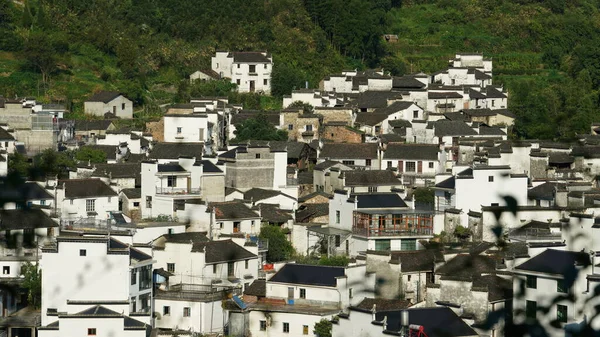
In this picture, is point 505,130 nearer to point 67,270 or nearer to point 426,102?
point 426,102

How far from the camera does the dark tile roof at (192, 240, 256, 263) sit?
512 inches

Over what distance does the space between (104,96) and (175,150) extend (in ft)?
12.9

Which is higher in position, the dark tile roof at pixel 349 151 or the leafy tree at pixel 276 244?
the dark tile roof at pixel 349 151

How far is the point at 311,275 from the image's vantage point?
12.3m

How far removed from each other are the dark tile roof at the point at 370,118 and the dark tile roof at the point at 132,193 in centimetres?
550

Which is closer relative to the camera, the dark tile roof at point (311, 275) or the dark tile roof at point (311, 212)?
the dark tile roof at point (311, 275)

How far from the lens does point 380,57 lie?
26312mm

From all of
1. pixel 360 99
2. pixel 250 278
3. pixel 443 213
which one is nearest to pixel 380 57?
pixel 360 99

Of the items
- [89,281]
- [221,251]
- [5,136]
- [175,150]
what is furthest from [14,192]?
[5,136]

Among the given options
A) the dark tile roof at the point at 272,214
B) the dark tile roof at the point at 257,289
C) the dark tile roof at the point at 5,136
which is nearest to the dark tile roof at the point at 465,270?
the dark tile roof at the point at 257,289

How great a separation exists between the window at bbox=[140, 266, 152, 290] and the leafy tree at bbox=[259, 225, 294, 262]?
2474 mm

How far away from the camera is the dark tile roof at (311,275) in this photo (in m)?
12.1

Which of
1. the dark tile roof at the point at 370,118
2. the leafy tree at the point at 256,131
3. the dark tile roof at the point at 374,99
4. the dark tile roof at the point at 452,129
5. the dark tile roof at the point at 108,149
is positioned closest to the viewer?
the dark tile roof at the point at 108,149

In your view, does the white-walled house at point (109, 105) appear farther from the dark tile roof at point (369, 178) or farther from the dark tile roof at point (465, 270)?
the dark tile roof at point (465, 270)
